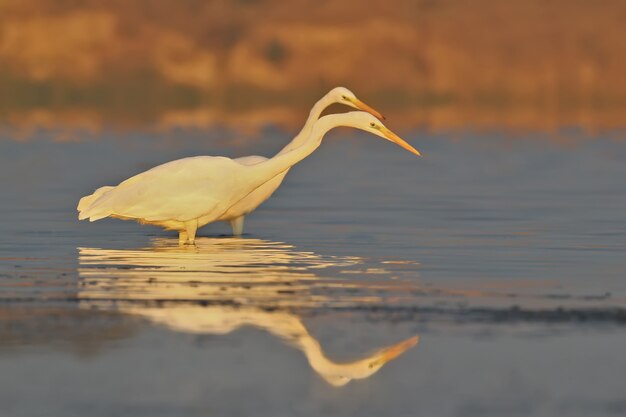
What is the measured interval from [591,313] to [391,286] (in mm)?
2078

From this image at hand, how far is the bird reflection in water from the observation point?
482 inches

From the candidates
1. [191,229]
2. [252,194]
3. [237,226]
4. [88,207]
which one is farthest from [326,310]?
[237,226]

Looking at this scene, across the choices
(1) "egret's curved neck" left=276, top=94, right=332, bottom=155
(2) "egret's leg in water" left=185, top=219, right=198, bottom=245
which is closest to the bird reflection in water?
(2) "egret's leg in water" left=185, top=219, right=198, bottom=245

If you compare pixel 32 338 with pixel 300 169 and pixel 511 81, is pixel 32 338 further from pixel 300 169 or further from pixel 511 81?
pixel 511 81

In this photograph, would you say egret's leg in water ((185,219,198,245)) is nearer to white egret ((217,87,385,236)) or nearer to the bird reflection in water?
the bird reflection in water

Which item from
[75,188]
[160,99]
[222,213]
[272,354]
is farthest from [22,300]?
[160,99]

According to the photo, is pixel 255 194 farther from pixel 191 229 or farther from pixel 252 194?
pixel 191 229

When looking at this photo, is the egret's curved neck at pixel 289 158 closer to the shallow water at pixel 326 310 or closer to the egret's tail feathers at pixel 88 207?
the shallow water at pixel 326 310

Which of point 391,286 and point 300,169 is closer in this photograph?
point 391,286

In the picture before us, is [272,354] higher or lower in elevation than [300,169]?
lower

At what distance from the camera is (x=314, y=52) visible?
276ft

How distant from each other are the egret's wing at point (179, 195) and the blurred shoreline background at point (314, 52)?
186 feet

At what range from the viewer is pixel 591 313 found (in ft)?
→ 43.2

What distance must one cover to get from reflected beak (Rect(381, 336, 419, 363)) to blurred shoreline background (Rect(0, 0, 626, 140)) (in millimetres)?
62787
